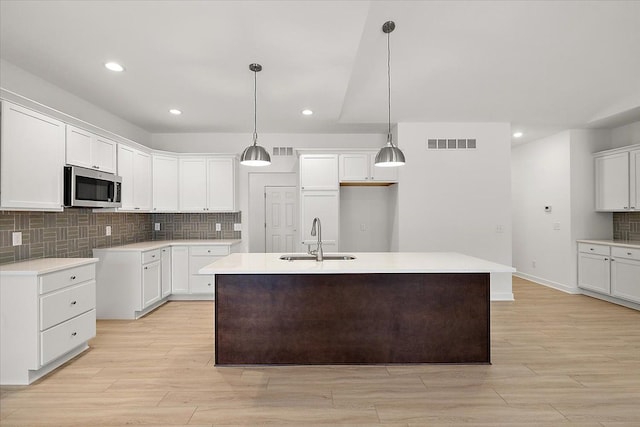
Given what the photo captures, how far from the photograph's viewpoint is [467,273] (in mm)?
2936

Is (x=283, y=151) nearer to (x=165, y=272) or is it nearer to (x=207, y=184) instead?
(x=207, y=184)

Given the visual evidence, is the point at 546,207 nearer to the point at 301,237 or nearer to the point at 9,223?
the point at 301,237

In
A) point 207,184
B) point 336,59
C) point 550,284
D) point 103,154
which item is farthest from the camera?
point 550,284

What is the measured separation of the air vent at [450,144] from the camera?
5227mm

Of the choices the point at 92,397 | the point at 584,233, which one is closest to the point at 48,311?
the point at 92,397

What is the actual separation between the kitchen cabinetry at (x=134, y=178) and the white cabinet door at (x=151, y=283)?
83 cm

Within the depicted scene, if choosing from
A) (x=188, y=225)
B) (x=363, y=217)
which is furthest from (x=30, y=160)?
(x=363, y=217)

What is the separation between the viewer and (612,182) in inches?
206

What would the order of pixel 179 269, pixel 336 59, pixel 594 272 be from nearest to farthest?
pixel 336 59, pixel 179 269, pixel 594 272

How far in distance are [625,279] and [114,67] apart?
21.9ft

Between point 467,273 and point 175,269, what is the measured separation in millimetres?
3988

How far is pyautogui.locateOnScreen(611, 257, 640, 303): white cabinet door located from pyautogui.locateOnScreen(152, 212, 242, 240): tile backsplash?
19.0 ft

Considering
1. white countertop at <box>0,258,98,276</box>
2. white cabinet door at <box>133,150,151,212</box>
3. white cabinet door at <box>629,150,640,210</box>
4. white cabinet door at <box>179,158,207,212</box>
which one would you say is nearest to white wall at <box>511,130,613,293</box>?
white cabinet door at <box>629,150,640,210</box>

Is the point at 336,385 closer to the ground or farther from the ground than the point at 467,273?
closer to the ground
